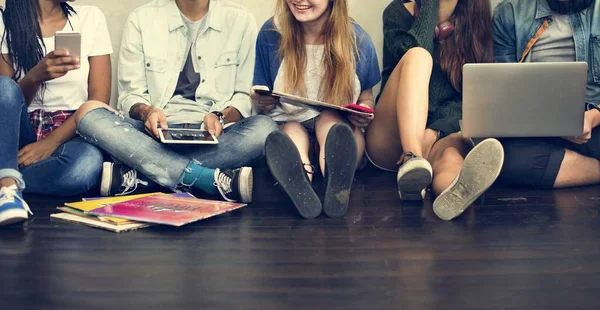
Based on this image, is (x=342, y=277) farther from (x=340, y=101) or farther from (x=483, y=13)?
(x=483, y=13)

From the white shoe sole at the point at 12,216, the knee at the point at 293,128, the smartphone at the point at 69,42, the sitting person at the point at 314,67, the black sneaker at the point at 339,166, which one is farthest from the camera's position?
the knee at the point at 293,128

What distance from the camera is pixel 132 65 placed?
11.1ft

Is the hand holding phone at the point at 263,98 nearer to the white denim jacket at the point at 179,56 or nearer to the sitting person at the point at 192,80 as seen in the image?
the sitting person at the point at 192,80

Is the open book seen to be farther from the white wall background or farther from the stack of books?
the white wall background

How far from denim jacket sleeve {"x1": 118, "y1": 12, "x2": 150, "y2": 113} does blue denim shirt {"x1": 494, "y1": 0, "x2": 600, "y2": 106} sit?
1517mm

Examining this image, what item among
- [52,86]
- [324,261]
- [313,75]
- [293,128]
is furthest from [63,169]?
[324,261]

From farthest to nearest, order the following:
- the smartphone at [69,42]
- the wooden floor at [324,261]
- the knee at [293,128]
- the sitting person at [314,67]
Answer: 1. the knee at [293,128]
2. the sitting person at [314,67]
3. the smartphone at [69,42]
4. the wooden floor at [324,261]

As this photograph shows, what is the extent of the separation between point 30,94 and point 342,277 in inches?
64.0

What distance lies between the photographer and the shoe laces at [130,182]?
Answer: 3047mm

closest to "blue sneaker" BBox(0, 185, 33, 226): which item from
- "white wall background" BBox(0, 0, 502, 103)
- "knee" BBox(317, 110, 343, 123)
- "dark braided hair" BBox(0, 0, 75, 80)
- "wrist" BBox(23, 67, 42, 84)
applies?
"wrist" BBox(23, 67, 42, 84)

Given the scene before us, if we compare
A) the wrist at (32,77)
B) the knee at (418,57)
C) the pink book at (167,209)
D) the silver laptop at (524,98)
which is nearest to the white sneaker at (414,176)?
the silver laptop at (524,98)

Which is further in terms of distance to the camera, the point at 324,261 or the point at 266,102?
the point at 266,102

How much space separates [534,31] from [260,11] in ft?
4.40

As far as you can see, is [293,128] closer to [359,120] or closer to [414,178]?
[359,120]
